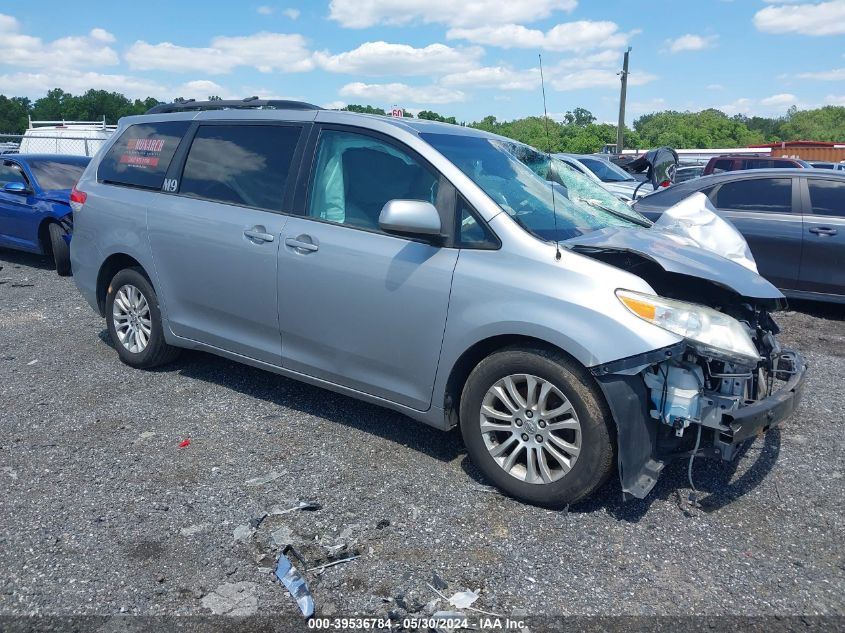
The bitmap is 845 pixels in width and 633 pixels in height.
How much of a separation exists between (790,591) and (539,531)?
108 centimetres

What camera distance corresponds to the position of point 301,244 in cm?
435

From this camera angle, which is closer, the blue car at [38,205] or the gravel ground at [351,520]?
the gravel ground at [351,520]

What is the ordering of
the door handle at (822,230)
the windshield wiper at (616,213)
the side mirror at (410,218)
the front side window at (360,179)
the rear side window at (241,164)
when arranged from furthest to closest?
the door handle at (822,230), the windshield wiper at (616,213), the rear side window at (241,164), the front side window at (360,179), the side mirror at (410,218)

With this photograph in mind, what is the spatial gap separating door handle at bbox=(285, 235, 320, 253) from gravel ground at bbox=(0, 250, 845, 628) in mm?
1154

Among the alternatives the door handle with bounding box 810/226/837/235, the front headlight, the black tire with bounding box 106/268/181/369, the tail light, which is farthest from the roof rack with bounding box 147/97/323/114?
the door handle with bounding box 810/226/837/235

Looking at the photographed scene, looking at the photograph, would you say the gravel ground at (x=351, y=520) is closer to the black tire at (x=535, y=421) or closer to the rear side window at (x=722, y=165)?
the black tire at (x=535, y=421)

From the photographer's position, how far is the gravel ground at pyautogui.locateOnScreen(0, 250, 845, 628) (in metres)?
2.99

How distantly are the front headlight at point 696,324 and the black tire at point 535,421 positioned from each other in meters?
0.40

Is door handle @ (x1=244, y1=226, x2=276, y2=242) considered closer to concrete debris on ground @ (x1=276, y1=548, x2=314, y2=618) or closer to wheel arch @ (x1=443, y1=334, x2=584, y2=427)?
wheel arch @ (x1=443, y1=334, x2=584, y2=427)

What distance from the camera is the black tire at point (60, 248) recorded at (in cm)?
983

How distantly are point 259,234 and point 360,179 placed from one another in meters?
0.75

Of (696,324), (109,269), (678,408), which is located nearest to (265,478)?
(678,408)

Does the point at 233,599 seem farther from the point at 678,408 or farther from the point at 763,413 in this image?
the point at 763,413

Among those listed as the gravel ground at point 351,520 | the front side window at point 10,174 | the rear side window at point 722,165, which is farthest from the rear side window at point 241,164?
the rear side window at point 722,165
